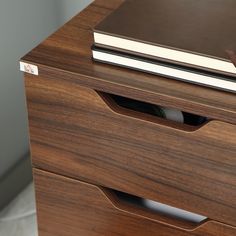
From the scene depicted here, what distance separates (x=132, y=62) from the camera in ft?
2.43

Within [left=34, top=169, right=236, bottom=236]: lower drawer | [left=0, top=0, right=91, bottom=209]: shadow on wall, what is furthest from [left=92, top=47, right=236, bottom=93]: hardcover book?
[left=0, top=0, right=91, bottom=209]: shadow on wall

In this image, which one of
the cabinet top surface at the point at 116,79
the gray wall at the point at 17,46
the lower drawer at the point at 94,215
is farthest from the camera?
the gray wall at the point at 17,46

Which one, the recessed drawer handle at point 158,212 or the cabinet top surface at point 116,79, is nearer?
the cabinet top surface at point 116,79

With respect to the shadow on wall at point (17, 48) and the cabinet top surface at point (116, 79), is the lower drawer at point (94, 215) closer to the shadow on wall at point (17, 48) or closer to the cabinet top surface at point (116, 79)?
the cabinet top surface at point (116, 79)

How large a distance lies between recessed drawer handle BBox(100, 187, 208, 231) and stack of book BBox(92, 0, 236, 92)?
8.0 inches

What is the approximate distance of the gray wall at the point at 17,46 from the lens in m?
1.16

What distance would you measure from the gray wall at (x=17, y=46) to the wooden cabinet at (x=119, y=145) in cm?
32

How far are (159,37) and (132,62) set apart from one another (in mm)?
45

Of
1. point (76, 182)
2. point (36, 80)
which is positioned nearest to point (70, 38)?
point (36, 80)

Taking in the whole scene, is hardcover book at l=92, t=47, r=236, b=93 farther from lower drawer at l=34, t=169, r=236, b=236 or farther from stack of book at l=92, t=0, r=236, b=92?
lower drawer at l=34, t=169, r=236, b=236

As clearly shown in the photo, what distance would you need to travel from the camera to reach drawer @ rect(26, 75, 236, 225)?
727 millimetres

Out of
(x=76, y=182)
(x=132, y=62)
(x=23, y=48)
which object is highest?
(x=23, y=48)

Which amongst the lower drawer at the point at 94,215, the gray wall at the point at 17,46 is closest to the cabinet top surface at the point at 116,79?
the lower drawer at the point at 94,215

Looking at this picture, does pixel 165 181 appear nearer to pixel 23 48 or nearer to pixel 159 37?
pixel 159 37
